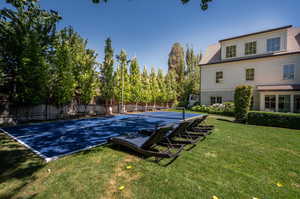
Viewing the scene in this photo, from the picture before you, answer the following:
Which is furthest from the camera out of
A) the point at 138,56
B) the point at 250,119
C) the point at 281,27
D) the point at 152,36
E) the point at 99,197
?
the point at 138,56

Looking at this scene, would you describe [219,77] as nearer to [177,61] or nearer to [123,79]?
[123,79]


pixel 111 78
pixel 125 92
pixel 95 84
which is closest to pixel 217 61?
pixel 125 92

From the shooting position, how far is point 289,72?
16719 mm

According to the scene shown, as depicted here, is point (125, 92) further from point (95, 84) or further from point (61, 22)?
point (61, 22)

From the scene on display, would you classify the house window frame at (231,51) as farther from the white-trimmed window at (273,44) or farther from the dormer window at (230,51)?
the white-trimmed window at (273,44)

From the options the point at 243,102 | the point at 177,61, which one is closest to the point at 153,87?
the point at 243,102

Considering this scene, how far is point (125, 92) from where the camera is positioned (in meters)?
20.9

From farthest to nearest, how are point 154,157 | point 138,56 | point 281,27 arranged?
point 138,56 < point 281,27 < point 154,157

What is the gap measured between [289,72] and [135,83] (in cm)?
2096

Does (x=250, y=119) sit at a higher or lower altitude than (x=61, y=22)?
lower

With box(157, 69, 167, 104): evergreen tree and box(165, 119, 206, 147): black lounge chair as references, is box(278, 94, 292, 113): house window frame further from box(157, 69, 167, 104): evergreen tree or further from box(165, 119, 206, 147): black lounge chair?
box(157, 69, 167, 104): evergreen tree

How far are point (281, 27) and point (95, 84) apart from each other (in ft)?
80.0

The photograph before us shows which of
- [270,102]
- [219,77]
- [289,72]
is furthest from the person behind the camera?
[219,77]

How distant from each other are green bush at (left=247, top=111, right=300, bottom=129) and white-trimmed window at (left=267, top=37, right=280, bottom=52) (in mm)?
11622
